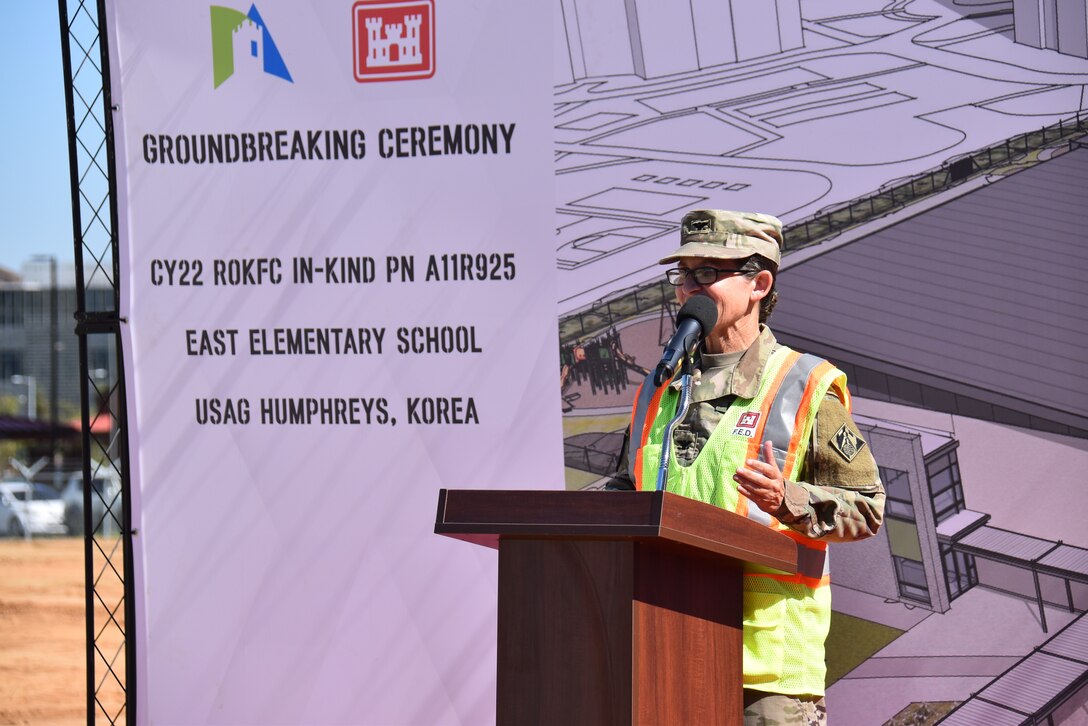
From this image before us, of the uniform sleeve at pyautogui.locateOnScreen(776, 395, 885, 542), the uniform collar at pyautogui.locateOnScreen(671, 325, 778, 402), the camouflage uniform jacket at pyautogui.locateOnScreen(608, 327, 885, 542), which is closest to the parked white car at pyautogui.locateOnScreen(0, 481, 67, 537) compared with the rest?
the camouflage uniform jacket at pyautogui.locateOnScreen(608, 327, 885, 542)

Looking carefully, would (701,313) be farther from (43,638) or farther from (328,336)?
(43,638)

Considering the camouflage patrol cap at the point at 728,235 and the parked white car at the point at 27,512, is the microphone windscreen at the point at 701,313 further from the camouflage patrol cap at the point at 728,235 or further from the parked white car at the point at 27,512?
the parked white car at the point at 27,512

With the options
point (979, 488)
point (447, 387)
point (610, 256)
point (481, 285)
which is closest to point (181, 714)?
point (447, 387)

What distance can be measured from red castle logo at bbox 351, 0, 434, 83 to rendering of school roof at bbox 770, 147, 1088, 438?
1496 millimetres

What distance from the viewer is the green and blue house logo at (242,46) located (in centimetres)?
398

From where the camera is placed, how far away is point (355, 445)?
12.9 ft

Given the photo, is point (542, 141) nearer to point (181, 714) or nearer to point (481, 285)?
point (481, 285)

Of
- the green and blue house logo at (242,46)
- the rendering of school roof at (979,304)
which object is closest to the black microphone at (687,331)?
the rendering of school roof at (979,304)

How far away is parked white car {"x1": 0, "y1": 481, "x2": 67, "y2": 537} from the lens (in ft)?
69.2

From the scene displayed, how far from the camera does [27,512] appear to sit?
21250mm

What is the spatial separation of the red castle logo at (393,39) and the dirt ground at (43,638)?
4610 millimetres

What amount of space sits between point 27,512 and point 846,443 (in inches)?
845

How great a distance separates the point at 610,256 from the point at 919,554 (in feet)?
4.48

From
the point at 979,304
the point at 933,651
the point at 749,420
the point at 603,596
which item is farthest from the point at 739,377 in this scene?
the point at 933,651
